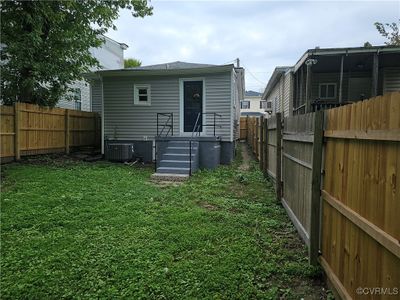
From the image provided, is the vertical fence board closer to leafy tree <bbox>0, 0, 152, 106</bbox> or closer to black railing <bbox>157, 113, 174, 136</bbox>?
leafy tree <bbox>0, 0, 152, 106</bbox>

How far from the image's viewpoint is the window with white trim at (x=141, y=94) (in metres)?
12.8

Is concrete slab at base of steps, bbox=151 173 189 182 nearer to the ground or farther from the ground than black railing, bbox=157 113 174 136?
nearer to the ground

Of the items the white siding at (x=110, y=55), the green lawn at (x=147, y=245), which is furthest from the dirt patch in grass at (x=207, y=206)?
the white siding at (x=110, y=55)

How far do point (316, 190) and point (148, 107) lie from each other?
10.3 m

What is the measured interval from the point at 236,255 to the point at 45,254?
212 centimetres

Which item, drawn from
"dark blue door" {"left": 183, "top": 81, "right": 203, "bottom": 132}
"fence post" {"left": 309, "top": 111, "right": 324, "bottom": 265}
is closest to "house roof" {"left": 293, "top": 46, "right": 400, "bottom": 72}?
"dark blue door" {"left": 183, "top": 81, "right": 203, "bottom": 132}

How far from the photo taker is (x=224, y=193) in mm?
6957

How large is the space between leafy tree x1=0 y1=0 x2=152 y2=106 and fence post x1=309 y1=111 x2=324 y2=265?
26.9ft

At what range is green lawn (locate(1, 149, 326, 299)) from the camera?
286cm

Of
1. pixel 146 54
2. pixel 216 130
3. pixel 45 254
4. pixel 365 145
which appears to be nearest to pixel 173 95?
pixel 216 130

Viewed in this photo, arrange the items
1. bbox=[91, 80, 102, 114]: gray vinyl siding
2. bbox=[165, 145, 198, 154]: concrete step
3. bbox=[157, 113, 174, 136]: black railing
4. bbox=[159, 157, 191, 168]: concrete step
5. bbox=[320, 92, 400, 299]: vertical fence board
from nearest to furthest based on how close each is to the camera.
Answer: bbox=[320, 92, 400, 299]: vertical fence board → bbox=[159, 157, 191, 168]: concrete step → bbox=[165, 145, 198, 154]: concrete step → bbox=[157, 113, 174, 136]: black railing → bbox=[91, 80, 102, 114]: gray vinyl siding

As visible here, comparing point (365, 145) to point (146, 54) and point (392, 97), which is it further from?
point (146, 54)

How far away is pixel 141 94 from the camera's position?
510 inches

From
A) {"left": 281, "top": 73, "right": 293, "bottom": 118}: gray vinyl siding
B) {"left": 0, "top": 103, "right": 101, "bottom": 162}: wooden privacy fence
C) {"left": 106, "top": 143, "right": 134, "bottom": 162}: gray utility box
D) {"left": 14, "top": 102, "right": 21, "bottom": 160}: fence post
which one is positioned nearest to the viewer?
{"left": 0, "top": 103, "right": 101, "bottom": 162}: wooden privacy fence
